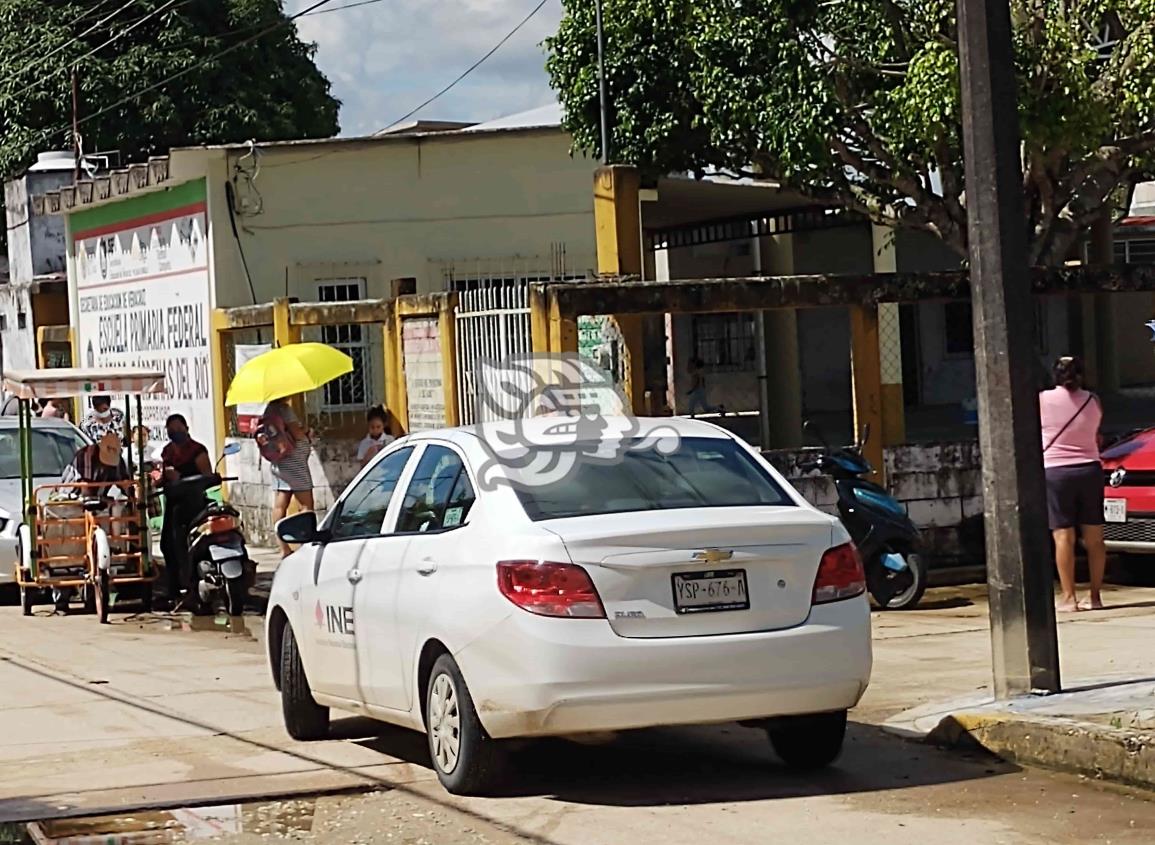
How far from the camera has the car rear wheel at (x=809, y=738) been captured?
8.32 meters

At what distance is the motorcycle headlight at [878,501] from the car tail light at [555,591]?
718 centimetres

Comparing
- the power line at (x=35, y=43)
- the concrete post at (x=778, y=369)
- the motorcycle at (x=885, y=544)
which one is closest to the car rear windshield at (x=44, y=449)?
the motorcycle at (x=885, y=544)

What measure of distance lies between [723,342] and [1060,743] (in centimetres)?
1828

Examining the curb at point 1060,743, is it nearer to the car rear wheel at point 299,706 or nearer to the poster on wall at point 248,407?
the car rear wheel at point 299,706

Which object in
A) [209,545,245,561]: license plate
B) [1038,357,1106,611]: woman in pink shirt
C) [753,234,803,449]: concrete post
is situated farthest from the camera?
[753,234,803,449]: concrete post

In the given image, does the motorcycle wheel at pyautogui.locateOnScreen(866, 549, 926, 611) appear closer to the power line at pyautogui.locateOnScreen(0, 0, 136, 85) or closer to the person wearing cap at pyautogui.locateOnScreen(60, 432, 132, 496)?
the person wearing cap at pyautogui.locateOnScreen(60, 432, 132, 496)

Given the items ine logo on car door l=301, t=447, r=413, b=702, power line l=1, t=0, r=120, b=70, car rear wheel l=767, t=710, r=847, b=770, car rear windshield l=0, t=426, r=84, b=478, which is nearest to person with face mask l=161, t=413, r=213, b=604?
car rear windshield l=0, t=426, r=84, b=478

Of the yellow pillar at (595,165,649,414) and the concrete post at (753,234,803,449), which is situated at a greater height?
the yellow pillar at (595,165,649,414)

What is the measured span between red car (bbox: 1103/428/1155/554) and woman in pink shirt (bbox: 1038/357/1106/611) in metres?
0.93

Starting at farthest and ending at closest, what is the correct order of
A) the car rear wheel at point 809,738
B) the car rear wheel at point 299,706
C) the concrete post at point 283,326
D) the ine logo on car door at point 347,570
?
1. the concrete post at point 283,326
2. the car rear wheel at point 299,706
3. the ine logo on car door at point 347,570
4. the car rear wheel at point 809,738

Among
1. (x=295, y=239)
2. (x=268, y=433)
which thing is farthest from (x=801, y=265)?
(x=268, y=433)


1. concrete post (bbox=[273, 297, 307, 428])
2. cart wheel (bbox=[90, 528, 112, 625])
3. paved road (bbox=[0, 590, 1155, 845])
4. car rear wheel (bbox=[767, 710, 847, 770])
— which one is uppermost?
concrete post (bbox=[273, 297, 307, 428])

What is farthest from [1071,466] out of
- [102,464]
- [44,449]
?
[44,449]

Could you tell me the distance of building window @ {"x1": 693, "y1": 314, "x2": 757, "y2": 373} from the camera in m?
25.9
